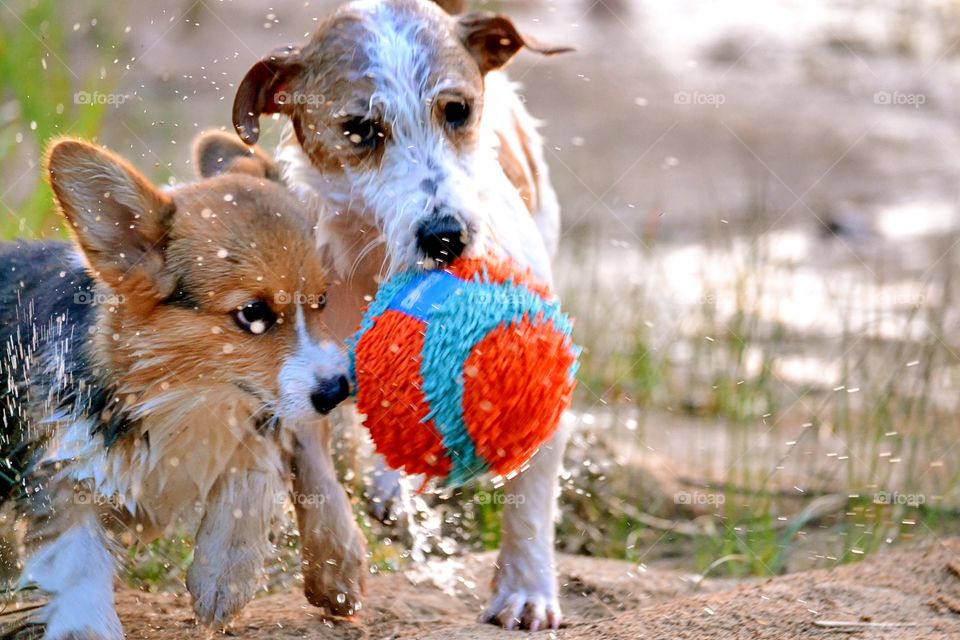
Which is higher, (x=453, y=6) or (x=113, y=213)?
(x=453, y=6)

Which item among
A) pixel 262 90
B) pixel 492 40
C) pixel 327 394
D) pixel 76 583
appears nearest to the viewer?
pixel 327 394

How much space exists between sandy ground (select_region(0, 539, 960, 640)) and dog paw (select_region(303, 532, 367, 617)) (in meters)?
0.06

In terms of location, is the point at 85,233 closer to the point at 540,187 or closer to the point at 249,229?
the point at 249,229

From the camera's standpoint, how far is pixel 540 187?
18.2 ft

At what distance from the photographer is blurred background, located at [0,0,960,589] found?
5.70m

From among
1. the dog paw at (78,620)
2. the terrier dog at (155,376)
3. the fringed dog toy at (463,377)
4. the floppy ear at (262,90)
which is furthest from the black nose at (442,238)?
the dog paw at (78,620)

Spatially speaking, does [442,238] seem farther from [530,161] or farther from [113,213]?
[530,161]

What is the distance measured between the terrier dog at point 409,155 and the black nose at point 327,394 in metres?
0.50

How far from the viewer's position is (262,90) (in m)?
4.48

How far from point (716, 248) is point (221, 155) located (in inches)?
195

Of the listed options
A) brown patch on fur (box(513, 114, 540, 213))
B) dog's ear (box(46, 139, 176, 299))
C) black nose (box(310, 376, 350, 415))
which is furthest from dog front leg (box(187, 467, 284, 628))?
brown patch on fur (box(513, 114, 540, 213))

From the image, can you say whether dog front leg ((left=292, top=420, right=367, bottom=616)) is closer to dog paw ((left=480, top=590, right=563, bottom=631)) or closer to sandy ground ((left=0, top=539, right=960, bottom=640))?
sandy ground ((left=0, top=539, right=960, bottom=640))

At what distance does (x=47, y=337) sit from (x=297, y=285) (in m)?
0.80

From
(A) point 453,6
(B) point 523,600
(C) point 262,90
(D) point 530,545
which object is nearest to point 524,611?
(B) point 523,600
